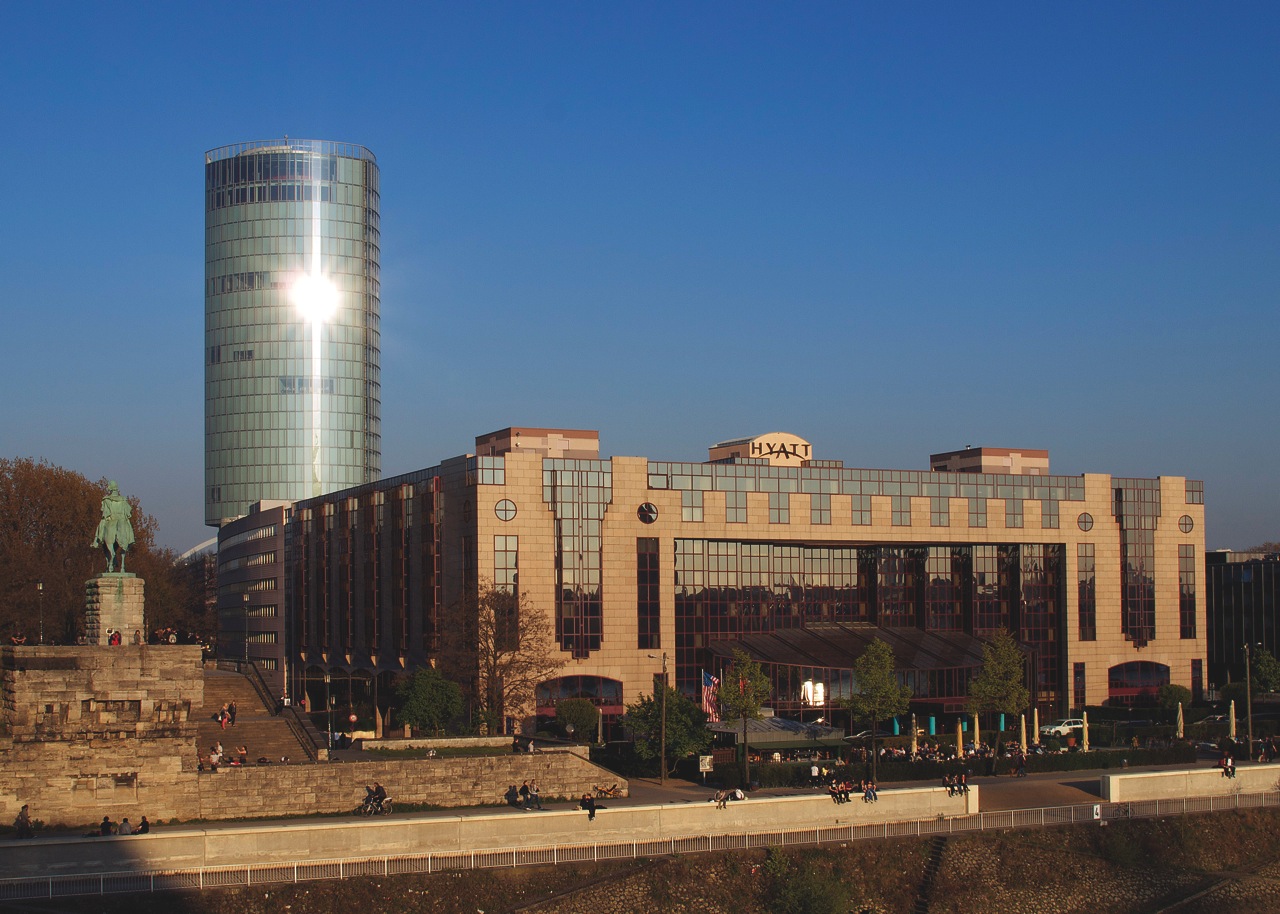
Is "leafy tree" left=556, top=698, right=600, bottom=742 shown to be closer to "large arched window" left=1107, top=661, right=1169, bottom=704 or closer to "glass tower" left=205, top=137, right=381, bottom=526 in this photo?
"large arched window" left=1107, top=661, right=1169, bottom=704

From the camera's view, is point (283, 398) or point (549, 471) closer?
point (549, 471)

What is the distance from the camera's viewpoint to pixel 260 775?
55906mm

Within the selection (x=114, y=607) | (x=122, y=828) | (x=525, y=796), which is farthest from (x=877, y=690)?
(x=122, y=828)

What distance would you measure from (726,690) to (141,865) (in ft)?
101

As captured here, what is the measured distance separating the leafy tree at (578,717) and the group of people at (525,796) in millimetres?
20564

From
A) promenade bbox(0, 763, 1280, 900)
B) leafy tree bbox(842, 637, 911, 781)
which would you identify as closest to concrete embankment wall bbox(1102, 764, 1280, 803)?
promenade bbox(0, 763, 1280, 900)

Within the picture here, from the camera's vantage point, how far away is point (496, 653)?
263 ft

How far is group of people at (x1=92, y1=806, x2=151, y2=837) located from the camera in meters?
50.3

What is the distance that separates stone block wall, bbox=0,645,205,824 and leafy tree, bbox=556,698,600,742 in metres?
29.3

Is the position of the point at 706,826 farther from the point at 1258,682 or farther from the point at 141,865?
the point at 1258,682

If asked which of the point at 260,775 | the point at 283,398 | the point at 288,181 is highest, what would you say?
the point at 288,181

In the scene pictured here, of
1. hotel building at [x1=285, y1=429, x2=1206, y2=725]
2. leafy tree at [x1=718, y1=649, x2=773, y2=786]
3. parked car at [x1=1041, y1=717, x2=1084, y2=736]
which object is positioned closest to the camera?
leafy tree at [x1=718, y1=649, x2=773, y2=786]

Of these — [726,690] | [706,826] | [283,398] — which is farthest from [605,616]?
[283,398]

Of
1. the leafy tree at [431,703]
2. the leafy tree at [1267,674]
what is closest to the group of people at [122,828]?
the leafy tree at [431,703]
